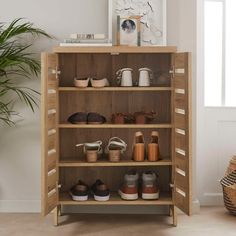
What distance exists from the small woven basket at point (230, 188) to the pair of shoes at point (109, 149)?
0.83 meters

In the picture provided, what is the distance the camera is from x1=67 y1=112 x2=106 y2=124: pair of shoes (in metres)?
3.57

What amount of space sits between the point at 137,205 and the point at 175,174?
50 cm

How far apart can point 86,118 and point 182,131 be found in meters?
0.69

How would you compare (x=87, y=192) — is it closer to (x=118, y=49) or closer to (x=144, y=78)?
(x=144, y=78)

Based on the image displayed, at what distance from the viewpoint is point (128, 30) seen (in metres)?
3.69

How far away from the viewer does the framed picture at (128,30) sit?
145 inches

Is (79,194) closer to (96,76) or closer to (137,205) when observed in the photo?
(137,205)

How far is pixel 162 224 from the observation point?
3.62 m

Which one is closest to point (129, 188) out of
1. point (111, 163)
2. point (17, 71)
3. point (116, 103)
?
point (111, 163)

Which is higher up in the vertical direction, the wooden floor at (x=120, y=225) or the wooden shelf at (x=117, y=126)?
the wooden shelf at (x=117, y=126)

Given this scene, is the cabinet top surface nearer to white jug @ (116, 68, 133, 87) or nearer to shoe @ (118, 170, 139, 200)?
white jug @ (116, 68, 133, 87)

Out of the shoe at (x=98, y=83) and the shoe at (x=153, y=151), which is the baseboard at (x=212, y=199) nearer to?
the shoe at (x=153, y=151)

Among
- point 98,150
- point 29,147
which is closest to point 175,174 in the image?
point 98,150

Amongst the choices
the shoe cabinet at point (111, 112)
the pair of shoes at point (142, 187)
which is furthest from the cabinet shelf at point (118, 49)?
the pair of shoes at point (142, 187)
